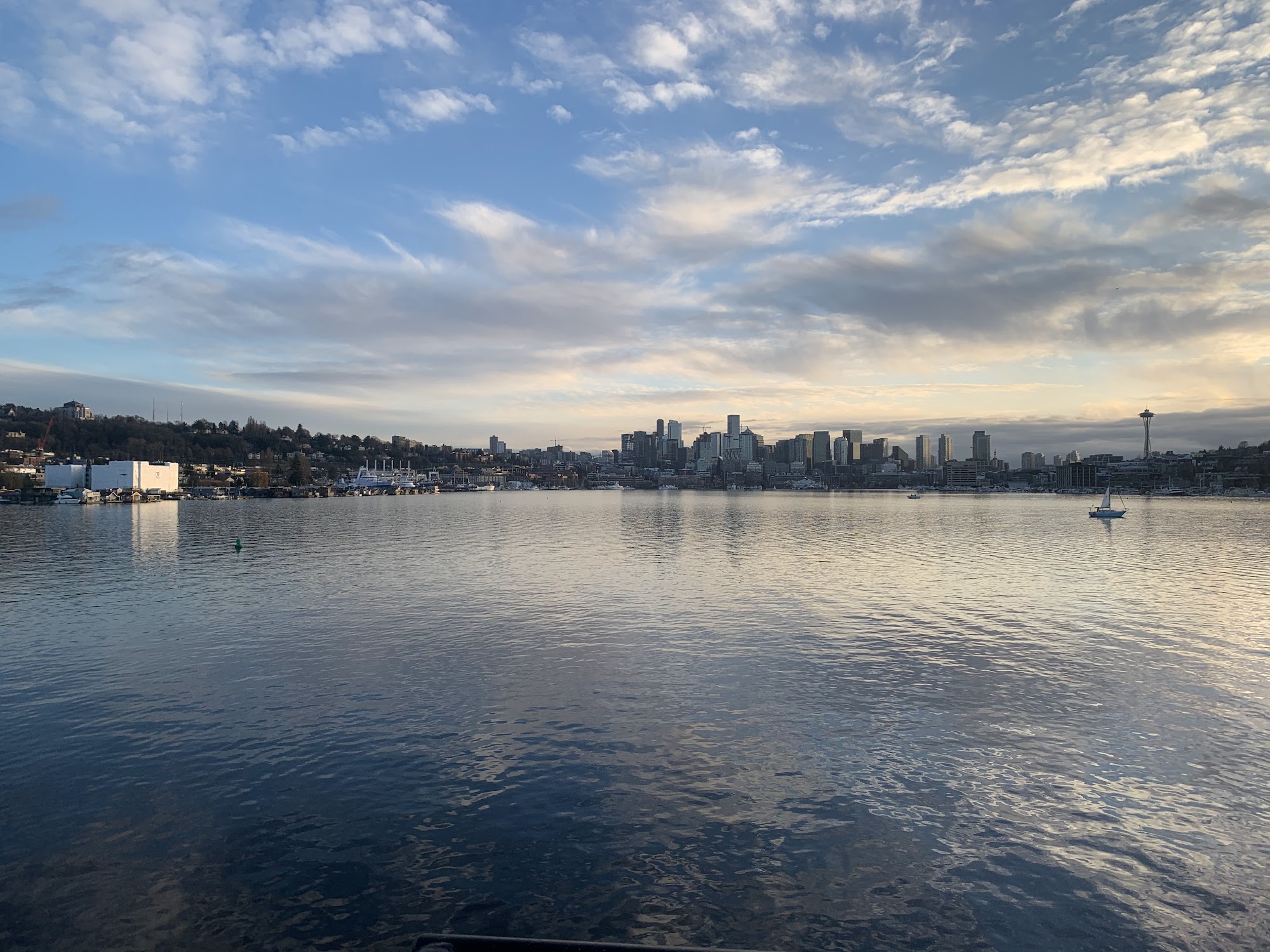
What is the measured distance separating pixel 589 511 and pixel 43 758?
116 meters

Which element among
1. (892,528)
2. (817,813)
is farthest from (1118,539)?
(817,813)

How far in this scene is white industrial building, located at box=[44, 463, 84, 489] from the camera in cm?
19038

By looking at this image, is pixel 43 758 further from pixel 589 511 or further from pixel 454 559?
pixel 589 511

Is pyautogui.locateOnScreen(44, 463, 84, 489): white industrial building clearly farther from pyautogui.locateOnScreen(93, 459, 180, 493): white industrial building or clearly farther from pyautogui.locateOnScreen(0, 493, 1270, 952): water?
pyautogui.locateOnScreen(0, 493, 1270, 952): water

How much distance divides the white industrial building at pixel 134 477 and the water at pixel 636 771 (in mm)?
175973

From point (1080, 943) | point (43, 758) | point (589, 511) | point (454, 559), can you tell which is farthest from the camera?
point (589, 511)

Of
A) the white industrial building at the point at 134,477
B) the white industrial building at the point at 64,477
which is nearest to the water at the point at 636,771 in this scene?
the white industrial building at the point at 134,477

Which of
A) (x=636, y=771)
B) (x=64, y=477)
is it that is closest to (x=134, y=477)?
(x=64, y=477)

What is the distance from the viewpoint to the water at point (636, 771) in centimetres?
922

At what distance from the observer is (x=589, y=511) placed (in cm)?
13000

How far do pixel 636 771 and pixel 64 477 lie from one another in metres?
235

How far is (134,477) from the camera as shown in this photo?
17925 centimetres

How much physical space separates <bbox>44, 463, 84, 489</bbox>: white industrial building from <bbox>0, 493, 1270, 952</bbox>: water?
20193cm

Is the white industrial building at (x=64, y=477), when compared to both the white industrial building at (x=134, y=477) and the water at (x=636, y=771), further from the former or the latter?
the water at (x=636, y=771)
